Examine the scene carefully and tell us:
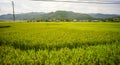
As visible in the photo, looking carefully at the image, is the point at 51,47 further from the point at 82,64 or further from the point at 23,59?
the point at 82,64

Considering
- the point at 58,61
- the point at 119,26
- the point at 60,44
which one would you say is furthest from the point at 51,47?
the point at 119,26

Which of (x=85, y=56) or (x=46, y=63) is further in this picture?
(x=85, y=56)

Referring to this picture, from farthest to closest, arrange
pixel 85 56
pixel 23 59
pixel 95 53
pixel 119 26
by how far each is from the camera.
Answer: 1. pixel 119 26
2. pixel 95 53
3. pixel 85 56
4. pixel 23 59

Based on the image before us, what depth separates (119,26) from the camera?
1722 cm

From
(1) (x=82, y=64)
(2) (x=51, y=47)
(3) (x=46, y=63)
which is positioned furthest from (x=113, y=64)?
(2) (x=51, y=47)

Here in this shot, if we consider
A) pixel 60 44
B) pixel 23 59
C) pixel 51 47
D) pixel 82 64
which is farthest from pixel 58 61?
pixel 60 44

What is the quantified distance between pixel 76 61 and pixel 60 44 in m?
3.29

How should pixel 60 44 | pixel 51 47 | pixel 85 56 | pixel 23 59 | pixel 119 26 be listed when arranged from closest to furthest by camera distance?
pixel 23 59, pixel 85 56, pixel 51 47, pixel 60 44, pixel 119 26

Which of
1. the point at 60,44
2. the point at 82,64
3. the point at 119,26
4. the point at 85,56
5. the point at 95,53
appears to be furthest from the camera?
the point at 119,26

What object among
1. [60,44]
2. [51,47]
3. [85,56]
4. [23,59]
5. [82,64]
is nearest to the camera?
[82,64]

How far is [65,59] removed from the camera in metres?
5.91

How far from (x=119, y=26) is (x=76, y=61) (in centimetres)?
1261

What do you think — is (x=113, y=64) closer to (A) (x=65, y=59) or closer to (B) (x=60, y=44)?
(A) (x=65, y=59)

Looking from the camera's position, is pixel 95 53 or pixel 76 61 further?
pixel 95 53
